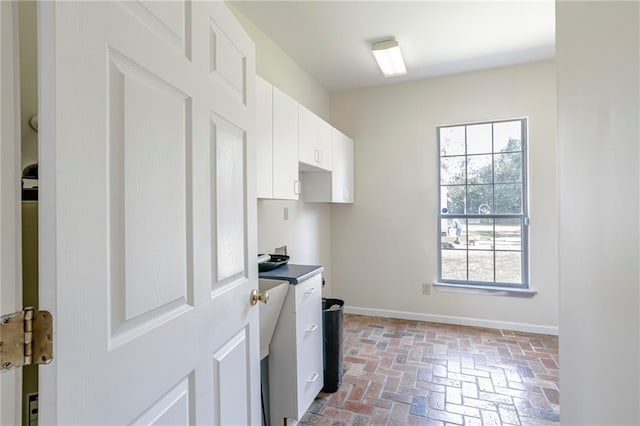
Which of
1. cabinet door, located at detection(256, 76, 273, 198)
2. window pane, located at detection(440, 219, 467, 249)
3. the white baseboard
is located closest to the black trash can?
cabinet door, located at detection(256, 76, 273, 198)

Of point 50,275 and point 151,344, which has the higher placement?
point 50,275

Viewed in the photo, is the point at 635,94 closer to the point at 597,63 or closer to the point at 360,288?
the point at 597,63

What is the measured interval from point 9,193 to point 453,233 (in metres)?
3.81

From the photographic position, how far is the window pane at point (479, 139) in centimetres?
358

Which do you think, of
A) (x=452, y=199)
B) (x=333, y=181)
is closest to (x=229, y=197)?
(x=333, y=181)

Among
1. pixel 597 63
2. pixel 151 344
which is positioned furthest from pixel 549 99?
pixel 151 344

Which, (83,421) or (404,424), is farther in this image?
(404,424)

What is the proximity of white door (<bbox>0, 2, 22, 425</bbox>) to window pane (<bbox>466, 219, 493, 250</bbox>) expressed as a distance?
3821 mm

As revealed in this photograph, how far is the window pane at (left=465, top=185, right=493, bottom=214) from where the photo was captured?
3.57 metres

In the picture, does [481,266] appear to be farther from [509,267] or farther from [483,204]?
[483,204]

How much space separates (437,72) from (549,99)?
1158 millimetres

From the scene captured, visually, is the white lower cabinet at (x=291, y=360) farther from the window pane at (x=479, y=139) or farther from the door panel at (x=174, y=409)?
the window pane at (x=479, y=139)

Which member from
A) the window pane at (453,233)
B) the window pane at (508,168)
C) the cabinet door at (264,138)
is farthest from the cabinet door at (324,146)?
the window pane at (508,168)

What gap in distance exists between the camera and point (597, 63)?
0.89 m
